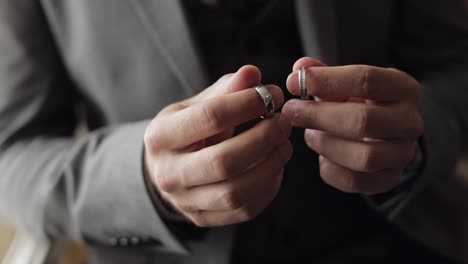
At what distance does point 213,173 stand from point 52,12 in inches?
11.8

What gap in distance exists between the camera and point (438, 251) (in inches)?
22.1

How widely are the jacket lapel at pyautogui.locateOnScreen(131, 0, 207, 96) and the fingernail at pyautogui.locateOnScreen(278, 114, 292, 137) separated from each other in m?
0.15

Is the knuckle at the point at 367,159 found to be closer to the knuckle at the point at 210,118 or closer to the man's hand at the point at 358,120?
the man's hand at the point at 358,120

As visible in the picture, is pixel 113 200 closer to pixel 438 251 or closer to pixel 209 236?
pixel 209 236

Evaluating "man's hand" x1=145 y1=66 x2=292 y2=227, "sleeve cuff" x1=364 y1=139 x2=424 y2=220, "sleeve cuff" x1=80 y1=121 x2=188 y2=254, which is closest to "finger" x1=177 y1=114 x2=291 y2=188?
"man's hand" x1=145 y1=66 x2=292 y2=227

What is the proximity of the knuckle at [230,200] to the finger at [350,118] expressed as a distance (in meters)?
0.07

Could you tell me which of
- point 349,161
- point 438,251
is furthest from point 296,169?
point 438,251

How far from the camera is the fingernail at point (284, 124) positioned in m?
0.29

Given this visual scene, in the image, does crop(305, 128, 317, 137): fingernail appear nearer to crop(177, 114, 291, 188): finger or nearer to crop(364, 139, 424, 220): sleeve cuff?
crop(177, 114, 291, 188): finger

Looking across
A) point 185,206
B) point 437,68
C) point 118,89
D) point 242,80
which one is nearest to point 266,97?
point 242,80

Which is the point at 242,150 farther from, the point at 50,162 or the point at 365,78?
the point at 50,162

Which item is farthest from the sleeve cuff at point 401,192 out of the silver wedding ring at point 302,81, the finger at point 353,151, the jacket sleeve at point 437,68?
the silver wedding ring at point 302,81

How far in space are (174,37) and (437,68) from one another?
380mm

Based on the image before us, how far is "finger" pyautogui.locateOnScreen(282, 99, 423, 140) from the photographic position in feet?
1.00
